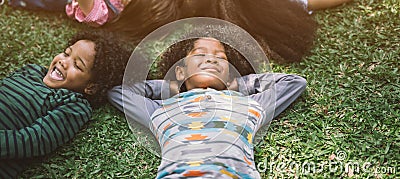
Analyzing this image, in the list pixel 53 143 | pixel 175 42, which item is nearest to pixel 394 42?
pixel 175 42

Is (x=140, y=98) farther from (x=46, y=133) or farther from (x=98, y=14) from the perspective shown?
(x=98, y=14)

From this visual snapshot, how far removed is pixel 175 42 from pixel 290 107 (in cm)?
83

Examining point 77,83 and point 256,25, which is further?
point 256,25

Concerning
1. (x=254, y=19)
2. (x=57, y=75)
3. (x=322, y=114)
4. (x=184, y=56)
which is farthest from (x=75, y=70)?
(x=322, y=114)

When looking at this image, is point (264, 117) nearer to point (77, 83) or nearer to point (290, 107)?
point (290, 107)

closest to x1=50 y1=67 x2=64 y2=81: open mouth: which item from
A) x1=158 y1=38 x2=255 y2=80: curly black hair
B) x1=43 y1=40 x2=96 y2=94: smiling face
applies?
x1=43 y1=40 x2=96 y2=94: smiling face

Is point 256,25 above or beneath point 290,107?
above

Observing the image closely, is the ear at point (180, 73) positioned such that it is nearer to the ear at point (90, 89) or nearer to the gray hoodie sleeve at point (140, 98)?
the gray hoodie sleeve at point (140, 98)

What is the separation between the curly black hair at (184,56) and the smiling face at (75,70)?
1.43 feet

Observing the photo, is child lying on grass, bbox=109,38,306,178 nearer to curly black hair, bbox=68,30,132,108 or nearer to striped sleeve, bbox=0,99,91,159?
curly black hair, bbox=68,30,132,108

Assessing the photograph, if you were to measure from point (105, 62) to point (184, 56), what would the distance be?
1.47 feet

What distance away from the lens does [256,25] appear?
2.97m
